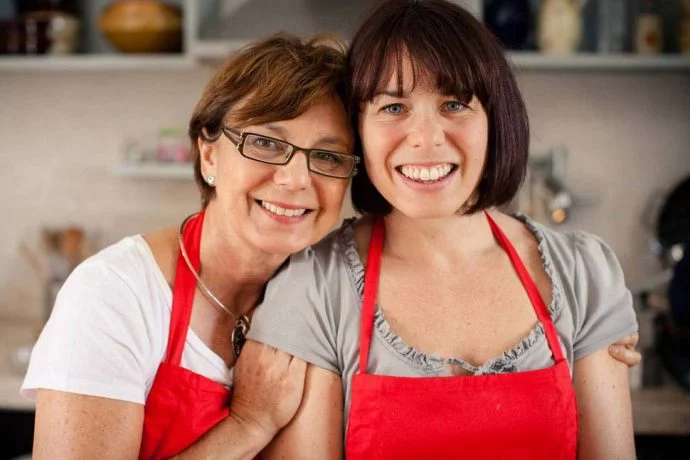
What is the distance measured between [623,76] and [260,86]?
1769 mm

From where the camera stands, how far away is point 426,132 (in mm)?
1282

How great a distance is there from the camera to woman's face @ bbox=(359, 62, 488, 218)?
1.29 metres

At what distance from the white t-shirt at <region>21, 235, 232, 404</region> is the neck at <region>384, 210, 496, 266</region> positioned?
15.2 inches

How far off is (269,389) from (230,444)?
11 centimetres

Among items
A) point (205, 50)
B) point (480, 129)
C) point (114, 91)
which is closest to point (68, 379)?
point (480, 129)

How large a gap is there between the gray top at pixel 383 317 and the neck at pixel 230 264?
41 mm

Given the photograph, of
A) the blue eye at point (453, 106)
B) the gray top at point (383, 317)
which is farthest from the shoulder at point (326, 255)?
the blue eye at point (453, 106)

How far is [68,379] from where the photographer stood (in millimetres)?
1230

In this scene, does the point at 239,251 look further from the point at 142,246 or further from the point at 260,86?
the point at 260,86

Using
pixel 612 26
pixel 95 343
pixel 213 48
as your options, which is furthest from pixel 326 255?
pixel 612 26

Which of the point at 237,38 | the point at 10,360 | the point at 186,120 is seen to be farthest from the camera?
the point at 186,120

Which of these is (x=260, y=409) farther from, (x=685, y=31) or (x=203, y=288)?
(x=685, y=31)

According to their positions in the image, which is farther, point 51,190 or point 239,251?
point 51,190

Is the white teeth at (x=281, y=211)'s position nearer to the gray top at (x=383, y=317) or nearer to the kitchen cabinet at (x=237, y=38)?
the gray top at (x=383, y=317)
